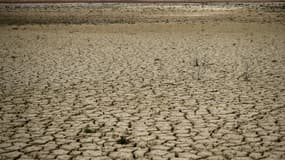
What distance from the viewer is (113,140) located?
439cm

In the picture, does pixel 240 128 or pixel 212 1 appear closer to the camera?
pixel 240 128

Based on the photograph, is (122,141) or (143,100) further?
(143,100)

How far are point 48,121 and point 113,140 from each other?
1.21m

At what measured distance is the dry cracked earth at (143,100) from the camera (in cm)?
Answer: 420

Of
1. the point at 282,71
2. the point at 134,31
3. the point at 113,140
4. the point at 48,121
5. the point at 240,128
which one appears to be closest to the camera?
Result: the point at 113,140

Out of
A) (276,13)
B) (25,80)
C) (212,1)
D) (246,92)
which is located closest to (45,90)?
(25,80)

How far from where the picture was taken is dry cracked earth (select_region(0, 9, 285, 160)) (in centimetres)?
420

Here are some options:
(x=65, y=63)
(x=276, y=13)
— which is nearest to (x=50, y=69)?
(x=65, y=63)

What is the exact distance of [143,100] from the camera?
20.0ft

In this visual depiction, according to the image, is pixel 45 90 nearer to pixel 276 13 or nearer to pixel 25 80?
pixel 25 80

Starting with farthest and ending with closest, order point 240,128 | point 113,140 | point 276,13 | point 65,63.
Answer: point 276,13 → point 65,63 → point 240,128 → point 113,140

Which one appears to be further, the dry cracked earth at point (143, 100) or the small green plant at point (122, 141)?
the small green plant at point (122, 141)

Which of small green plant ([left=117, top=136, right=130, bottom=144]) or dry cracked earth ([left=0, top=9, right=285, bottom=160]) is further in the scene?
small green plant ([left=117, top=136, right=130, bottom=144])

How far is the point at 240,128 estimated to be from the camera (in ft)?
15.5
